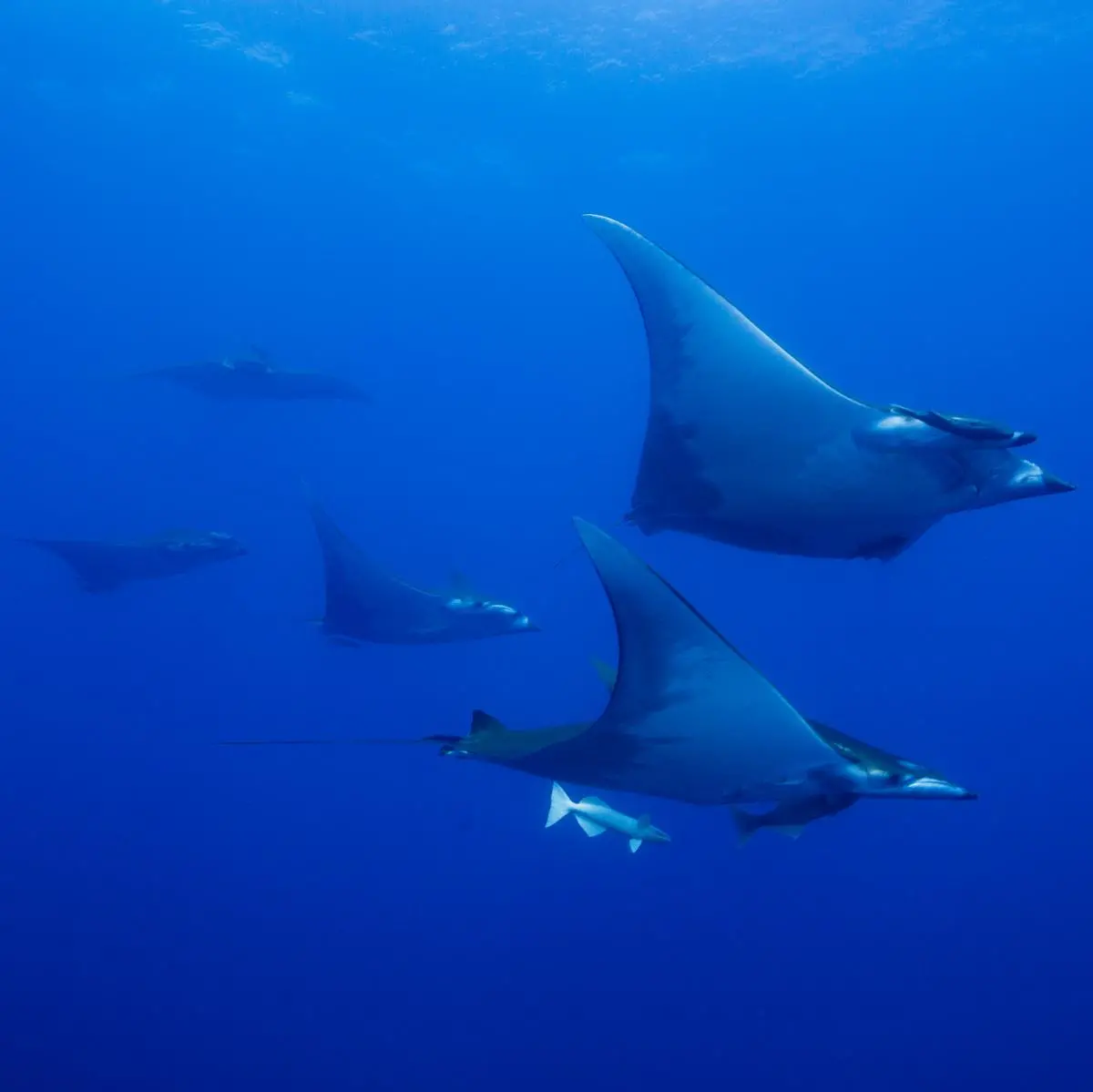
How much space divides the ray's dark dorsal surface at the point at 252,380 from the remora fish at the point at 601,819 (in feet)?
18.7

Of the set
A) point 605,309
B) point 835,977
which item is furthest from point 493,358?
point 835,977

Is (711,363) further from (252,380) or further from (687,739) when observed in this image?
(252,380)

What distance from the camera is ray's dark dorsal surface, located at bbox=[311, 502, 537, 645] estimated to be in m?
5.54

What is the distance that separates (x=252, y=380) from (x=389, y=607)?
5.18 meters

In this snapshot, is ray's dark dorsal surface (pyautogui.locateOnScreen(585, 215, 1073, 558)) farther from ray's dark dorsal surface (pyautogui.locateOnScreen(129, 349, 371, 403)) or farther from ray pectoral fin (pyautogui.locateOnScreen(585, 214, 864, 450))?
ray's dark dorsal surface (pyautogui.locateOnScreen(129, 349, 371, 403))

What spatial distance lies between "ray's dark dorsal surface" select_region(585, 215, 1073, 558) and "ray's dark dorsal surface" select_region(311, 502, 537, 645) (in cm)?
250

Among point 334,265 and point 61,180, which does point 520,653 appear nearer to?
point 334,265

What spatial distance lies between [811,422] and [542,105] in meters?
19.9

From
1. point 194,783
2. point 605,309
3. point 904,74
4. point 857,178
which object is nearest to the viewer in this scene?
point 194,783

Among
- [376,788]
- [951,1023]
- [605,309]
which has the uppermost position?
[605,309]

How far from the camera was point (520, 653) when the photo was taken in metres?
16.9

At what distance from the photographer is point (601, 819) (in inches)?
245

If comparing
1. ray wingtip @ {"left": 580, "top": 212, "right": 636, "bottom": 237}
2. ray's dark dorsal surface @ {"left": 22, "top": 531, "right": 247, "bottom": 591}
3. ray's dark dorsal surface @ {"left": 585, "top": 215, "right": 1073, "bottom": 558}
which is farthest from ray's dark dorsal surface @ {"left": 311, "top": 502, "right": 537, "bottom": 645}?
ray wingtip @ {"left": 580, "top": 212, "right": 636, "bottom": 237}

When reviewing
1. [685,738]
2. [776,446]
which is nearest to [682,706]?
Answer: [685,738]
